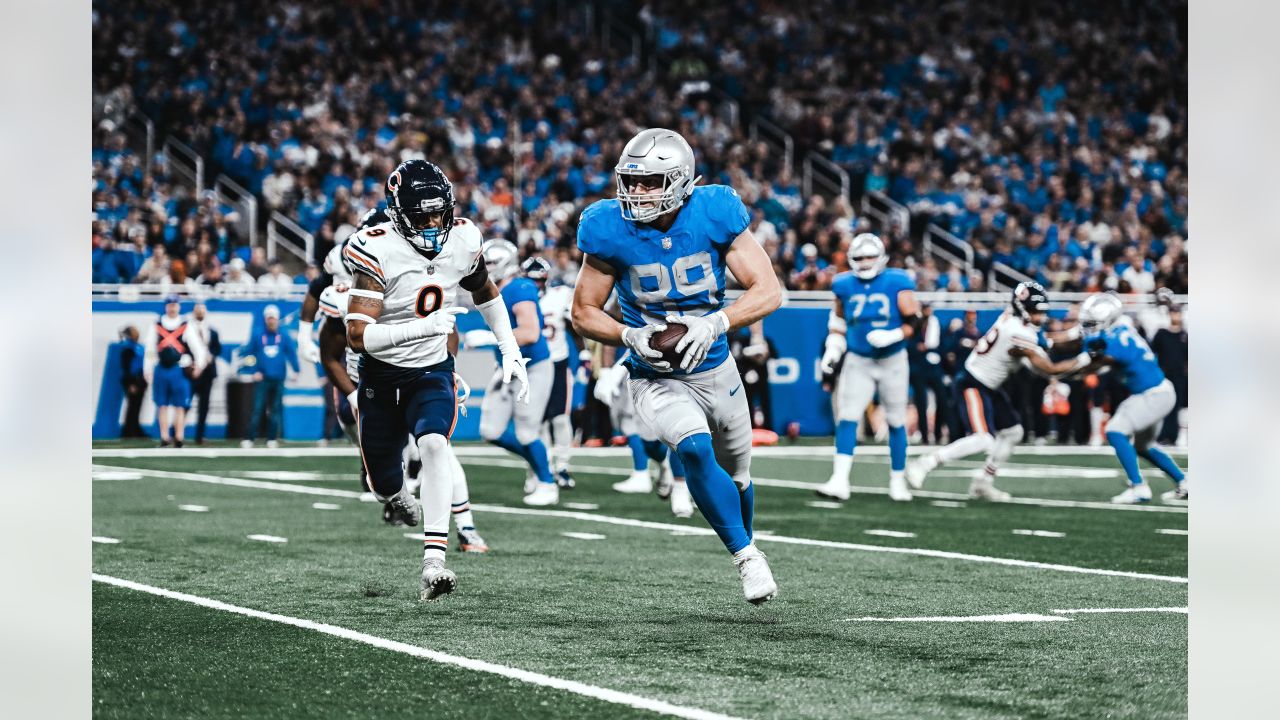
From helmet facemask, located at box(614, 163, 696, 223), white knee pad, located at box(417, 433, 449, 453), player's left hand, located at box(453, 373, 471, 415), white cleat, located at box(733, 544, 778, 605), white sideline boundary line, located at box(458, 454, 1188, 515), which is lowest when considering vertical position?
white sideline boundary line, located at box(458, 454, 1188, 515)

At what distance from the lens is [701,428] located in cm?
634

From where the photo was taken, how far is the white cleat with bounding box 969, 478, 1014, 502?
42.3ft

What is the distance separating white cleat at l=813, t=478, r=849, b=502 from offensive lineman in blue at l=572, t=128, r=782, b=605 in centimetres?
576

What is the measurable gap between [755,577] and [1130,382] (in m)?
7.63

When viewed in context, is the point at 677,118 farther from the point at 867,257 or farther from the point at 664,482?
the point at 664,482

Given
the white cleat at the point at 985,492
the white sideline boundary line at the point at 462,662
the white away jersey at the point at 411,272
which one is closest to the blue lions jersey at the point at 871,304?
the white cleat at the point at 985,492

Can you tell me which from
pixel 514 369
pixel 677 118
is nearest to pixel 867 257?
pixel 514 369

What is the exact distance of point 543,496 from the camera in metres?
11.8

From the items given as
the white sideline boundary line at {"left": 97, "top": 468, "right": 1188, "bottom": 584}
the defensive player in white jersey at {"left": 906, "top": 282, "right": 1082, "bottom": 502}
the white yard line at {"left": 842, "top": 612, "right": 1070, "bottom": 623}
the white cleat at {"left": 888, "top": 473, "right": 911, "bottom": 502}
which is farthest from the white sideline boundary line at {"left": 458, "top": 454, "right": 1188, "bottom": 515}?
the white yard line at {"left": 842, "top": 612, "right": 1070, "bottom": 623}

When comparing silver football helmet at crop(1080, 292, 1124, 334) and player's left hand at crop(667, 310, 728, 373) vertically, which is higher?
silver football helmet at crop(1080, 292, 1124, 334)

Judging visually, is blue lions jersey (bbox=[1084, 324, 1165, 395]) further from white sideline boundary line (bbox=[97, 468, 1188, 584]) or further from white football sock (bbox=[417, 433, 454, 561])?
white football sock (bbox=[417, 433, 454, 561])
